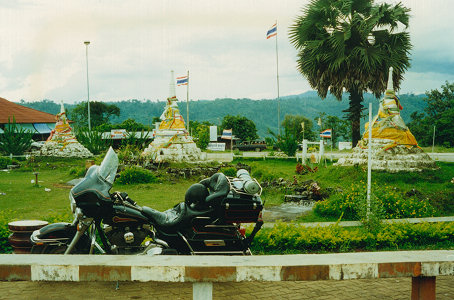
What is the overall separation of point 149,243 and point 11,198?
9.10 meters

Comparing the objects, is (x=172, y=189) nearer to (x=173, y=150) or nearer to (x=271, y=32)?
(x=173, y=150)

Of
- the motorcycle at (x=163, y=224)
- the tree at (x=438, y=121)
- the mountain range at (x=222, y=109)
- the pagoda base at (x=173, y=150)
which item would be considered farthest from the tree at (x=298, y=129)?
the mountain range at (x=222, y=109)

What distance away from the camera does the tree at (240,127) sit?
5178cm

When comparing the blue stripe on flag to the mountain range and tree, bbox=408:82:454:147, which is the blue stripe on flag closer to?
tree, bbox=408:82:454:147

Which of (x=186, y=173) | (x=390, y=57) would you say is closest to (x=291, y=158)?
(x=390, y=57)

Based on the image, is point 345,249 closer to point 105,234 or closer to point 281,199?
point 105,234

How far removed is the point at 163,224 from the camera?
4535 mm

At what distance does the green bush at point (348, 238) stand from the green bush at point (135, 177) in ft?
31.7

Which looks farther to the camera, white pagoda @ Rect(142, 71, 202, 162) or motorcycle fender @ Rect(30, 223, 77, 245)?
white pagoda @ Rect(142, 71, 202, 162)

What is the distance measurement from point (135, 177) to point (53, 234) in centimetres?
1094

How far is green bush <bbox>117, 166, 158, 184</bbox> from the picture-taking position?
15.0 metres

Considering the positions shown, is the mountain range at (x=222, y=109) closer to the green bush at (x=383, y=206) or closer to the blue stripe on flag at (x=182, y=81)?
the blue stripe on flag at (x=182, y=81)

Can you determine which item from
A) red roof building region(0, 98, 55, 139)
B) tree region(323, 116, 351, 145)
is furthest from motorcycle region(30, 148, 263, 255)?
tree region(323, 116, 351, 145)

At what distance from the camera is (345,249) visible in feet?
20.2
